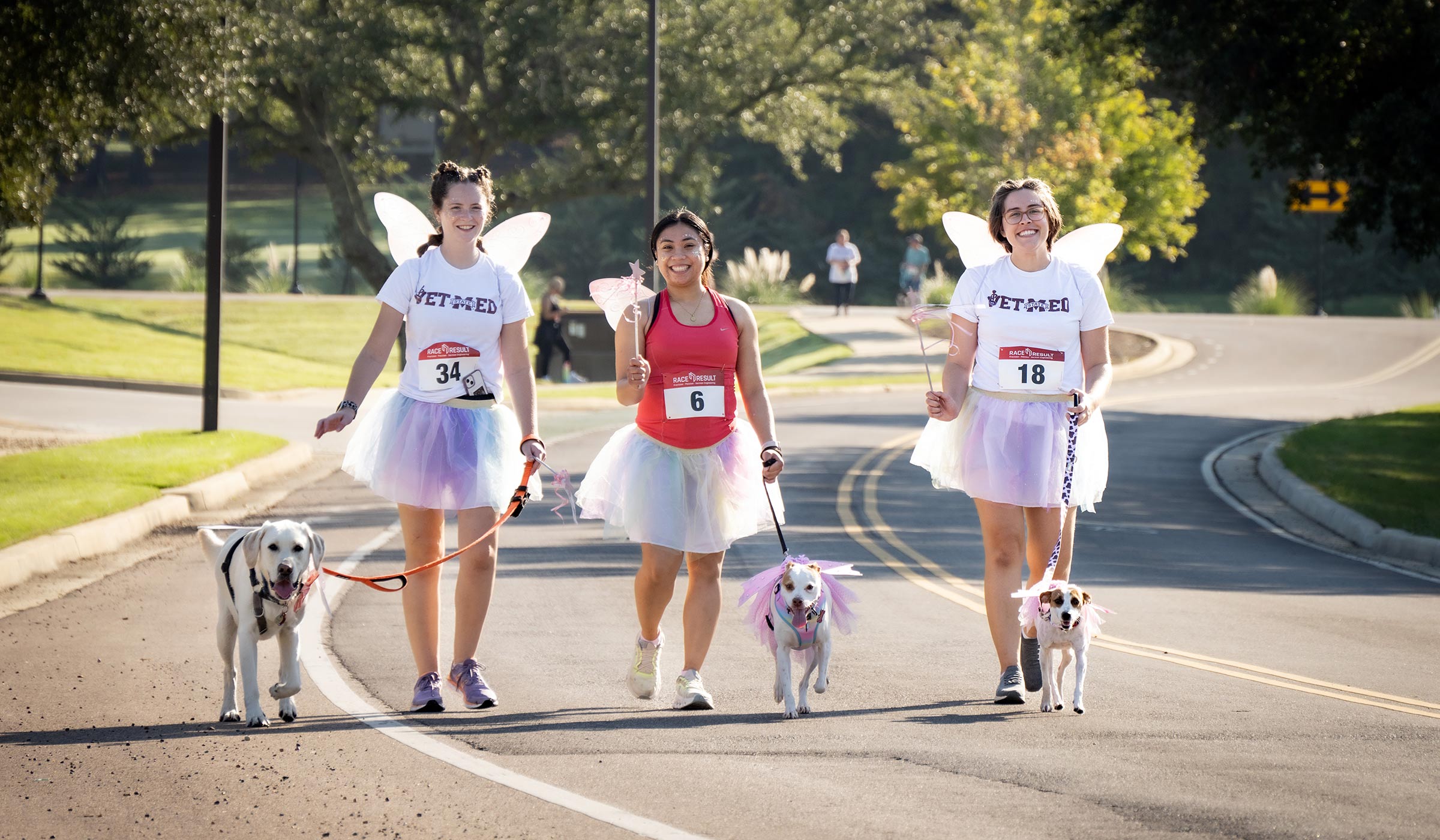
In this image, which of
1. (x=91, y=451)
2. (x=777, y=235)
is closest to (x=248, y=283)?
(x=777, y=235)

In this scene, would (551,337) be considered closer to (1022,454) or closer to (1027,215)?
(1027,215)

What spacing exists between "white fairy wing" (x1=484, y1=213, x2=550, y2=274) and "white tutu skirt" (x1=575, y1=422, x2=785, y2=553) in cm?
100

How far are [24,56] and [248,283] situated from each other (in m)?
37.5

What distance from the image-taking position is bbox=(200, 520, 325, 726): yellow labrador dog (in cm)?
660

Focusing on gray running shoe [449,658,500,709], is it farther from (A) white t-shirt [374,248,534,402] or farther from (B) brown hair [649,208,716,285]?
(B) brown hair [649,208,716,285]

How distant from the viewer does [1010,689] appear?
7.49 meters

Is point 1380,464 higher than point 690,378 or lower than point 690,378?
lower

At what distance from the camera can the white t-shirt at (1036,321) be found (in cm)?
746

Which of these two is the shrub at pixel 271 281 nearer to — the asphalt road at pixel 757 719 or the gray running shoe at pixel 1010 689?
the asphalt road at pixel 757 719

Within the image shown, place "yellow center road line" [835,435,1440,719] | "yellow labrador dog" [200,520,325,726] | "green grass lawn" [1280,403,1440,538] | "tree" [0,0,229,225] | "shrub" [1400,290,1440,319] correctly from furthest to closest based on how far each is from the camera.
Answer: "shrub" [1400,290,1440,319] < "green grass lawn" [1280,403,1440,538] < "tree" [0,0,229,225] < "yellow center road line" [835,435,1440,719] < "yellow labrador dog" [200,520,325,726]

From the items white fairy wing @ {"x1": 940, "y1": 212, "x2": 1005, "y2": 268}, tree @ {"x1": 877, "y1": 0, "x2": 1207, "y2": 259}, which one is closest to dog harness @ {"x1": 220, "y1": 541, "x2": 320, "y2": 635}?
white fairy wing @ {"x1": 940, "y1": 212, "x2": 1005, "y2": 268}

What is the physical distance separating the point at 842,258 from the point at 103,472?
3050 cm

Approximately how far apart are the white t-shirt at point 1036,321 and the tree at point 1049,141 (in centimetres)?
3149

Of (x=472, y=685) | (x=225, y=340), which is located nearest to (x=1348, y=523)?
(x=472, y=685)
